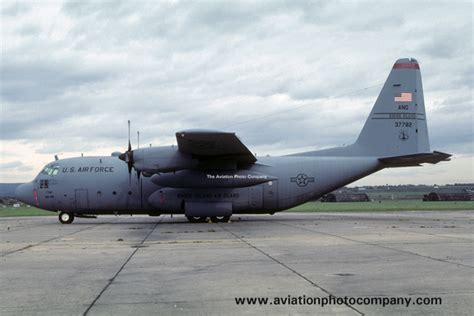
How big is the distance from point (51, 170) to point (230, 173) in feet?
33.8

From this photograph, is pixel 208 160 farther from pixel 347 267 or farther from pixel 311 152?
pixel 347 267

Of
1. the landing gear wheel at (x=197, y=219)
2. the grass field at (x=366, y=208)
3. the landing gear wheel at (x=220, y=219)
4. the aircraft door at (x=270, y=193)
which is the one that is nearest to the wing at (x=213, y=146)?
the aircraft door at (x=270, y=193)

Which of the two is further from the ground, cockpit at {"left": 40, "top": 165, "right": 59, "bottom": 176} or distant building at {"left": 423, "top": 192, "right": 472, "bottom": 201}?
cockpit at {"left": 40, "top": 165, "right": 59, "bottom": 176}

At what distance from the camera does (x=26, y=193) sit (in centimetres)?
2738

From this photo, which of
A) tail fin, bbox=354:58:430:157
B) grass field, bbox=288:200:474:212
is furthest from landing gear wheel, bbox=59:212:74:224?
grass field, bbox=288:200:474:212

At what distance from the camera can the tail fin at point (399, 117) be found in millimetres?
27594

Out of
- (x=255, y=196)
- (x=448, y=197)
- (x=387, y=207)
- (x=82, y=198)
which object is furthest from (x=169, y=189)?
(x=448, y=197)

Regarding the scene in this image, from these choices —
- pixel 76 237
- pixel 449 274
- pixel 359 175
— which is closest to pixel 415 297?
pixel 449 274

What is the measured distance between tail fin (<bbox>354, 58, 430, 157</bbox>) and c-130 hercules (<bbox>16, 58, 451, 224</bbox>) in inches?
2.1

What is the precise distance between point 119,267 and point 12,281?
2.25 metres

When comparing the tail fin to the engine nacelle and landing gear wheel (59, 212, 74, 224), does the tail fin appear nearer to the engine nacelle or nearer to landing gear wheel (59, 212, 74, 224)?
the engine nacelle

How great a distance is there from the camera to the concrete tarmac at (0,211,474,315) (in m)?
6.87

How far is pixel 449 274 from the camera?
29.8 feet

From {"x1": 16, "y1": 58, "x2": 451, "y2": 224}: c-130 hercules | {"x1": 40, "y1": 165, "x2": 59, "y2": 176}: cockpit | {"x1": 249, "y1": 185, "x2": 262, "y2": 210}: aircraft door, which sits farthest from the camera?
{"x1": 40, "y1": 165, "x2": 59, "y2": 176}: cockpit
